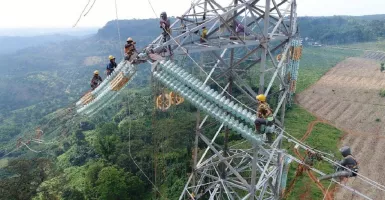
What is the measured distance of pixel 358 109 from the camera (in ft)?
150

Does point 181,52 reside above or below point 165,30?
below

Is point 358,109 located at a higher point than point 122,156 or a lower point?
higher

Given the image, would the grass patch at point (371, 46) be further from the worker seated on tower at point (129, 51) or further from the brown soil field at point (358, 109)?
the worker seated on tower at point (129, 51)

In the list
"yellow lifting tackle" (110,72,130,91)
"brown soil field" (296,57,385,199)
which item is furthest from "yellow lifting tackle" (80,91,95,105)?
"brown soil field" (296,57,385,199)

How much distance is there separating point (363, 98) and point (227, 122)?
47173mm

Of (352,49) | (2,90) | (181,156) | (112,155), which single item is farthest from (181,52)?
(2,90)

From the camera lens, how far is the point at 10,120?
10519cm

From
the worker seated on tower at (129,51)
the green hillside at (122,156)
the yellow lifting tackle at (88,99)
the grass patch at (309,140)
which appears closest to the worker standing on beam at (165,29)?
the worker seated on tower at (129,51)

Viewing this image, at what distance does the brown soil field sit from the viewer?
28.7 metres

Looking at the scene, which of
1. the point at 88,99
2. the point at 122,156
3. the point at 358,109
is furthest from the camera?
the point at 358,109

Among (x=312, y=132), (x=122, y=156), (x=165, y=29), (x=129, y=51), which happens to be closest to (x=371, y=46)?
(x=312, y=132)

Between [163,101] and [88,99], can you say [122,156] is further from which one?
[163,101]

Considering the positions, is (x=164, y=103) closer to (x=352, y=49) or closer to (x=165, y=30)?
(x=165, y=30)

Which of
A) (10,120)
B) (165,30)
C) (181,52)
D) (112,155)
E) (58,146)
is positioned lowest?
(10,120)
